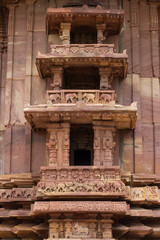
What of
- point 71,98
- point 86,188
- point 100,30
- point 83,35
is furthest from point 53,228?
point 83,35

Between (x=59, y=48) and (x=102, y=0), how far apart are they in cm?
290

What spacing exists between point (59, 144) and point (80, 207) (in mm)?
2221

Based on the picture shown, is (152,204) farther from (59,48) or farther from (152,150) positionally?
(59,48)

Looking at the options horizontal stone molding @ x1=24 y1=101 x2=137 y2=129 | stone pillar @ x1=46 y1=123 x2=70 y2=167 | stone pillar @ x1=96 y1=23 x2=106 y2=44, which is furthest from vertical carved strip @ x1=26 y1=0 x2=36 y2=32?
stone pillar @ x1=46 y1=123 x2=70 y2=167

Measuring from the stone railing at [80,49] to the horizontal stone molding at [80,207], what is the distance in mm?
4873

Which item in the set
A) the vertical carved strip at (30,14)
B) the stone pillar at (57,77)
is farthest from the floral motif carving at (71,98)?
the vertical carved strip at (30,14)

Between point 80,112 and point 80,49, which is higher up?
point 80,49

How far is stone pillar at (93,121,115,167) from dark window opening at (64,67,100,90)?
2137mm

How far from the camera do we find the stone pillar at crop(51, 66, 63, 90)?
1767 centimetres

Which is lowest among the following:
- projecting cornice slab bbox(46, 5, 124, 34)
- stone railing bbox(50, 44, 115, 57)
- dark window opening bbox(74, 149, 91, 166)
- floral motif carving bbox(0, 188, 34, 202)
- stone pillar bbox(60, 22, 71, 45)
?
floral motif carving bbox(0, 188, 34, 202)

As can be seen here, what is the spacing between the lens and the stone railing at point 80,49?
17609 millimetres

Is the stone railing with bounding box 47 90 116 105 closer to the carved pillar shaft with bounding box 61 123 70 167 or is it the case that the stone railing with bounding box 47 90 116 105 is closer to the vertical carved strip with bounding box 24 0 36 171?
the carved pillar shaft with bounding box 61 123 70 167

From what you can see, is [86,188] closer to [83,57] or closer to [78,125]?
[78,125]

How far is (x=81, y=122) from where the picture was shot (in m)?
17.2
